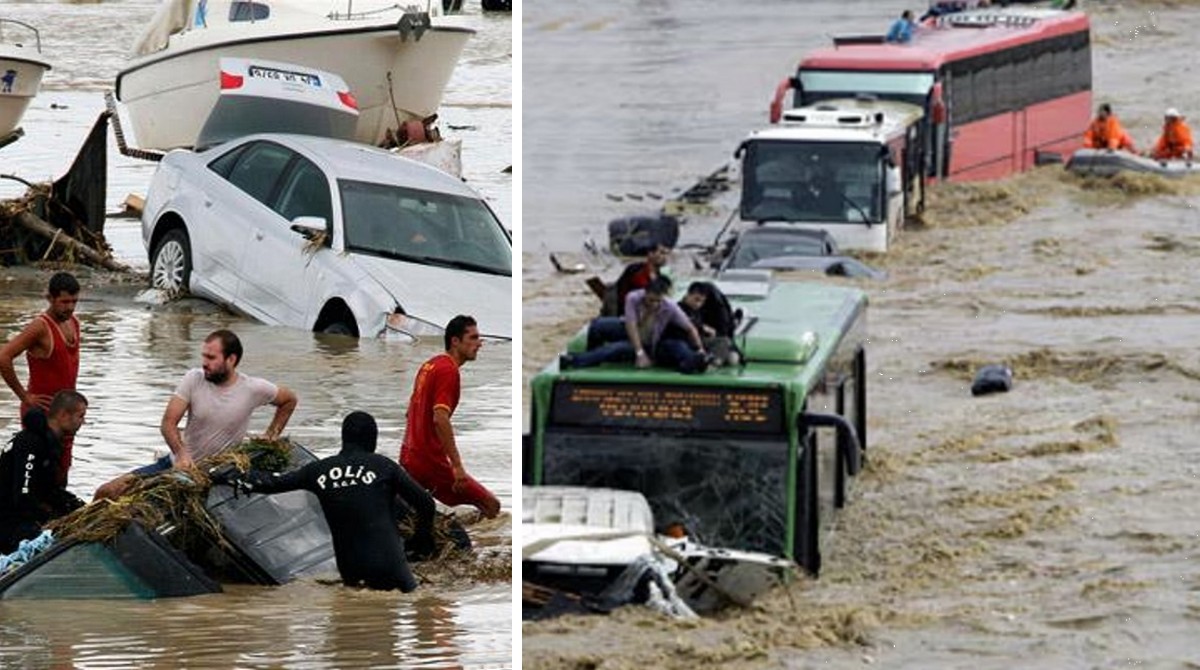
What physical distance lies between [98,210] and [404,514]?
1220 cm

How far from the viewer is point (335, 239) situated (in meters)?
20.7

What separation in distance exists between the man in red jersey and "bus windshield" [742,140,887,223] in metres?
17.4

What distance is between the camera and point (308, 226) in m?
20.4

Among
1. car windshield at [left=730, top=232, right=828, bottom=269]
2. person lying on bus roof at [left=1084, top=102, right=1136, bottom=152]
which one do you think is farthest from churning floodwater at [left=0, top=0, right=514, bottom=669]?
person lying on bus roof at [left=1084, top=102, right=1136, bottom=152]

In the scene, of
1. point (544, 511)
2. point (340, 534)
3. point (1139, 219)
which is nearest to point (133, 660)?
point (340, 534)

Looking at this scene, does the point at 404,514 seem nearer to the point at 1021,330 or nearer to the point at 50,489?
the point at 50,489

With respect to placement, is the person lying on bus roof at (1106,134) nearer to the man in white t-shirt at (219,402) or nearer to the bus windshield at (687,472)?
the bus windshield at (687,472)

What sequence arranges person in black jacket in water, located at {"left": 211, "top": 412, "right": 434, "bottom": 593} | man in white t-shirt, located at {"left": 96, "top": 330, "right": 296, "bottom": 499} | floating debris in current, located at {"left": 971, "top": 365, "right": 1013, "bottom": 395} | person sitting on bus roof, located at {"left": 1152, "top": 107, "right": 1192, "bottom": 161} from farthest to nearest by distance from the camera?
person sitting on bus roof, located at {"left": 1152, "top": 107, "right": 1192, "bottom": 161}, floating debris in current, located at {"left": 971, "top": 365, "right": 1013, "bottom": 395}, man in white t-shirt, located at {"left": 96, "top": 330, "right": 296, "bottom": 499}, person in black jacket in water, located at {"left": 211, "top": 412, "right": 434, "bottom": 593}

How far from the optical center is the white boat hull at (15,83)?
31.3 metres

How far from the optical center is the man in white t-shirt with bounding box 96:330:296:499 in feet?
44.6

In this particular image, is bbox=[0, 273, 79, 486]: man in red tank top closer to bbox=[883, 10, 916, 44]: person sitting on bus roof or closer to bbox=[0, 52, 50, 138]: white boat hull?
bbox=[0, 52, 50, 138]: white boat hull

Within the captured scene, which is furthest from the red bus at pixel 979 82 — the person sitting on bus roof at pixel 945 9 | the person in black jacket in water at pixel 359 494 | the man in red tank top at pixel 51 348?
the person in black jacket in water at pixel 359 494

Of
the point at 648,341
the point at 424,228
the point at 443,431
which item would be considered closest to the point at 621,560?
the point at 648,341

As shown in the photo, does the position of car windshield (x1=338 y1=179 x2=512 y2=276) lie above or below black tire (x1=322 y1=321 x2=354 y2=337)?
above
